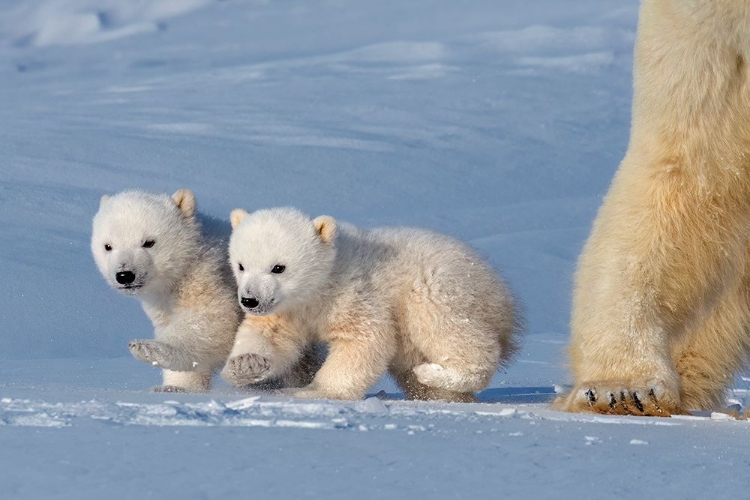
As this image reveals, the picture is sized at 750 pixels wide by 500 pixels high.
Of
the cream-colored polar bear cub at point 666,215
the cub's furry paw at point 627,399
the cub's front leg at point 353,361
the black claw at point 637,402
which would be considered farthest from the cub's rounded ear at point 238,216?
the black claw at point 637,402

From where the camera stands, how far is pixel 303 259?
10.9 ft

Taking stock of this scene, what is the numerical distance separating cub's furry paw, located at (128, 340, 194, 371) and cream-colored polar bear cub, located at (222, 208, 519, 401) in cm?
17

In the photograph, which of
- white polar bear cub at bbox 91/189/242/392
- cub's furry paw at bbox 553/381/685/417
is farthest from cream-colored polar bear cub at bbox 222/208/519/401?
cub's furry paw at bbox 553/381/685/417

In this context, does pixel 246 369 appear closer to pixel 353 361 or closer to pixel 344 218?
pixel 353 361

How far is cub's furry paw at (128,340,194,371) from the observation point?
130 inches

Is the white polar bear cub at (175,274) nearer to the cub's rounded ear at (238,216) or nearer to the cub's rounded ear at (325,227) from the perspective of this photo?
the cub's rounded ear at (238,216)

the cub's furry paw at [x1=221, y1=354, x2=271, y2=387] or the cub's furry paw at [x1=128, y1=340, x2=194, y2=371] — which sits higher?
the cub's furry paw at [x1=128, y1=340, x2=194, y2=371]

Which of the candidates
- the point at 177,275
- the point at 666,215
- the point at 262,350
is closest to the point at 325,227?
the point at 262,350

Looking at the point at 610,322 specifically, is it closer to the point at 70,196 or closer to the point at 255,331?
the point at 255,331

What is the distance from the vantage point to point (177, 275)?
360 centimetres

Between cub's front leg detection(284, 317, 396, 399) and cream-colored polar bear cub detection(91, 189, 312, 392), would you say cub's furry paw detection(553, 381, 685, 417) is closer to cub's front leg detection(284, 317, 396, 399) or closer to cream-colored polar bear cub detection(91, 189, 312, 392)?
cub's front leg detection(284, 317, 396, 399)

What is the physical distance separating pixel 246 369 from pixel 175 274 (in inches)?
19.3

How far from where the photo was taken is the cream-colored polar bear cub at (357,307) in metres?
3.28

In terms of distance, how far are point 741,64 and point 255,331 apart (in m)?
1.47
